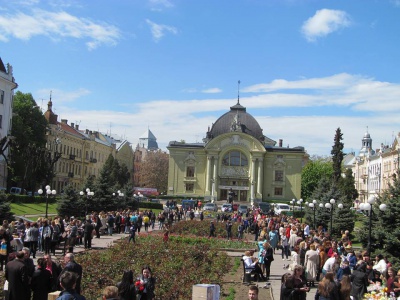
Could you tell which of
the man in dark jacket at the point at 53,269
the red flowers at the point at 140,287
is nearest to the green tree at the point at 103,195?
the man in dark jacket at the point at 53,269

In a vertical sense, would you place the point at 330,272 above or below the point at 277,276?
above

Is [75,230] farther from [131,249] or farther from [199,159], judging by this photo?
[199,159]

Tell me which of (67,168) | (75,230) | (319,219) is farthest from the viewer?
(67,168)

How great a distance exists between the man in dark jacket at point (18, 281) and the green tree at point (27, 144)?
157ft

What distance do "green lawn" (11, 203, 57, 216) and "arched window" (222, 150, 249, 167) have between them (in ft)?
118

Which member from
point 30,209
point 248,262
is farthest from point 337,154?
point 248,262

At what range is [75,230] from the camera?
22859 mm

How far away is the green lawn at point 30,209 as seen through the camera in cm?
4262

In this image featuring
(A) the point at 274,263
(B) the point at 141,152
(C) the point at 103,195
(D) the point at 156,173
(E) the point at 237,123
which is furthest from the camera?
(B) the point at 141,152

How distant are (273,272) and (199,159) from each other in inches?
2412

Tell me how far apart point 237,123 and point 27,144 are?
3341 cm

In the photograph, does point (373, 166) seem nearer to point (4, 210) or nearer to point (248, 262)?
point (4, 210)

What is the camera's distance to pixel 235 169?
81312 mm

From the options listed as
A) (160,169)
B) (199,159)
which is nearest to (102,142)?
(160,169)
